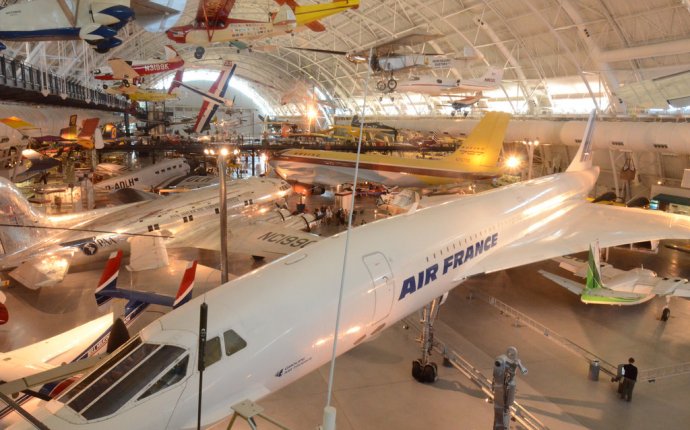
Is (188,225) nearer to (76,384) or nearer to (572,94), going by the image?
(76,384)

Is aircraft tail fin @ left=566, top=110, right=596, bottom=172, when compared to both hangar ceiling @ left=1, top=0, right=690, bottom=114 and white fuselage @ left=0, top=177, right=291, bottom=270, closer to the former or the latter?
hangar ceiling @ left=1, top=0, right=690, bottom=114

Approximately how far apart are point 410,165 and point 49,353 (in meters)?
21.5

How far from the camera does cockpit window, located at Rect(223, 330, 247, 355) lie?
6.31 meters

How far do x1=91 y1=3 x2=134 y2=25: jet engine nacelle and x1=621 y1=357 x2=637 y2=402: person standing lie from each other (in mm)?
13327

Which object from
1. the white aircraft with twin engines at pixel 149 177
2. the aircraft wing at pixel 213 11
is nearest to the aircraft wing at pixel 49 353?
the aircraft wing at pixel 213 11

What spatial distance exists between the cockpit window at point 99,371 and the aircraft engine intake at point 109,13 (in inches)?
300

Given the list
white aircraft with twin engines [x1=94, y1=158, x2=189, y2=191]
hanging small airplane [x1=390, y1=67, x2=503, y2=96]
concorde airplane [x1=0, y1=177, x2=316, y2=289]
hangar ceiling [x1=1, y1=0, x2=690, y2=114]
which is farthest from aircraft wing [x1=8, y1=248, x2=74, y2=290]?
hanging small airplane [x1=390, y1=67, x2=503, y2=96]

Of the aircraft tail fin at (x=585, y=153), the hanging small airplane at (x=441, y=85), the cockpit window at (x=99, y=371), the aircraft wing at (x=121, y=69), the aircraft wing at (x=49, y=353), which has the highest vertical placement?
the hanging small airplane at (x=441, y=85)

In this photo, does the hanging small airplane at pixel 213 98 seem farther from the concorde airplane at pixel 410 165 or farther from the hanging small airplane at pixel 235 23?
the hanging small airplane at pixel 235 23

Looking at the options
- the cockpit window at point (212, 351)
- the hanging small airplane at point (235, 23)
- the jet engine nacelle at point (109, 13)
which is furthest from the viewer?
the hanging small airplane at point (235, 23)

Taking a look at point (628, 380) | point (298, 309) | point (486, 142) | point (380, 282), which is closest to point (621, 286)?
point (628, 380)

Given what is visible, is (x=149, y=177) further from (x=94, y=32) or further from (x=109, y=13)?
(x=109, y=13)

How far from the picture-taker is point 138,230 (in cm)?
1714

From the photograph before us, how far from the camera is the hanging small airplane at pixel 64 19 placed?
10.3 m
